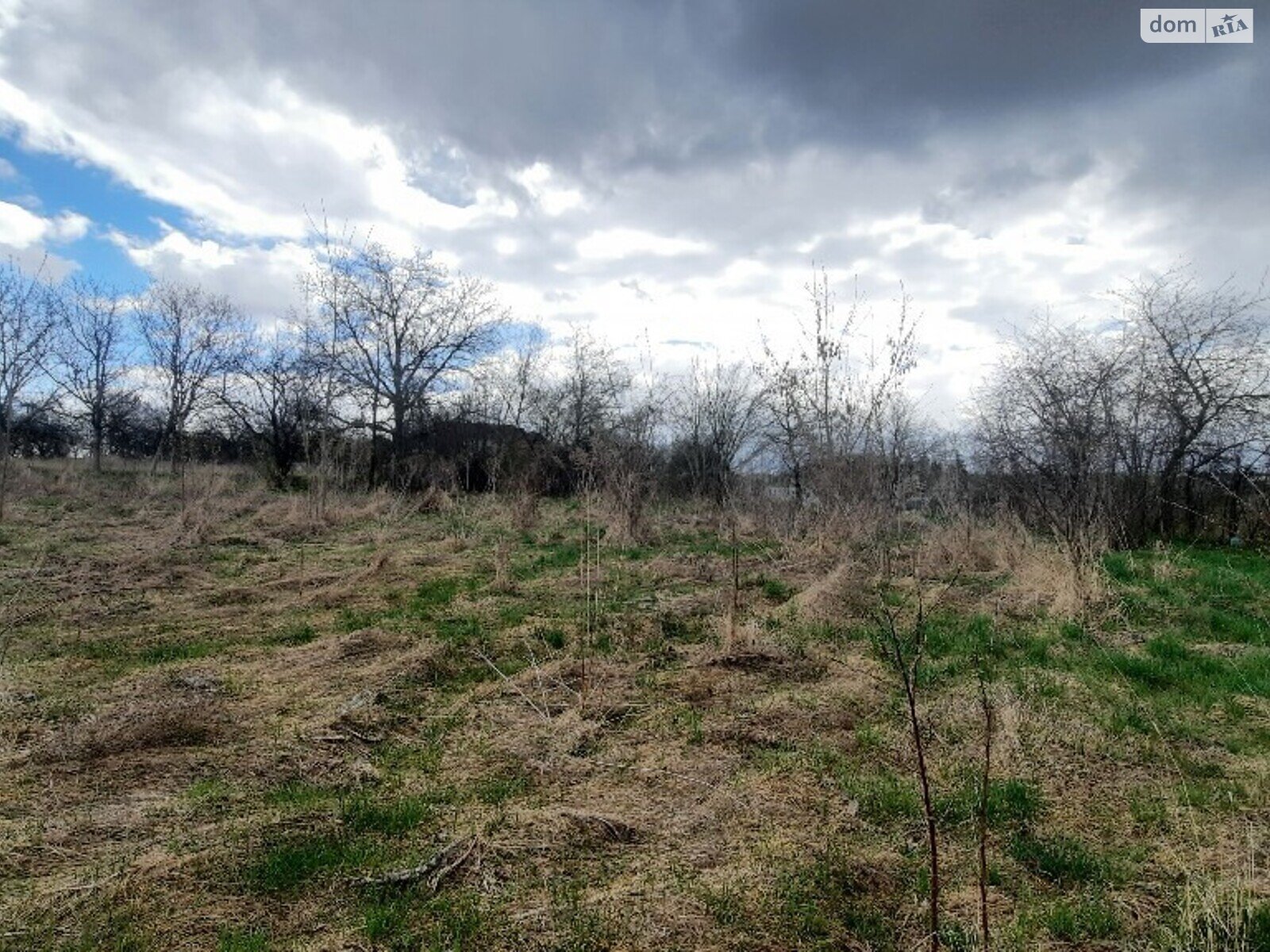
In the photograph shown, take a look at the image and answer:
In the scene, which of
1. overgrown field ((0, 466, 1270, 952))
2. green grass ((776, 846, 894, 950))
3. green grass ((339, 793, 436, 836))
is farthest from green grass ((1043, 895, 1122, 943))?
green grass ((339, 793, 436, 836))

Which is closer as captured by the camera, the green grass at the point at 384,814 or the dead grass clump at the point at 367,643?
the green grass at the point at 384,814

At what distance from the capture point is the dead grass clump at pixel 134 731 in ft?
12.8

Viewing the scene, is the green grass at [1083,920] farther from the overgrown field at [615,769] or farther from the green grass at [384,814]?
the green grass at [384,814]

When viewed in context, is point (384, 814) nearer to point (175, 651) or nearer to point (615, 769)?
point (615, 769)

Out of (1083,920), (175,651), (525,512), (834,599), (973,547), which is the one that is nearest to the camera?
(1083,920)

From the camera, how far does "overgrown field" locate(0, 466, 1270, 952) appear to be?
268 cm

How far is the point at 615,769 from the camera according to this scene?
13.1ft

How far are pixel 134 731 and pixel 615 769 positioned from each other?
2627mm

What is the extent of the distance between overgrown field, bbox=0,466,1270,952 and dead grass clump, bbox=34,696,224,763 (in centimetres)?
2

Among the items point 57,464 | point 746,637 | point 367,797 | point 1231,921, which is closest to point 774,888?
point 1231,921

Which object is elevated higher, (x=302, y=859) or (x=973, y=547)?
(x=973, y=547)

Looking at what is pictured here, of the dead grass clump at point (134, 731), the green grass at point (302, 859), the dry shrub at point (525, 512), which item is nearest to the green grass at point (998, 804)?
the green grass at point (302, 859)

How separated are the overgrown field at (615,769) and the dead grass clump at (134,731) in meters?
0.02

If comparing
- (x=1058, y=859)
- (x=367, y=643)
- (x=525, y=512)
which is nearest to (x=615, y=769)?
(x=1058, y=859)
